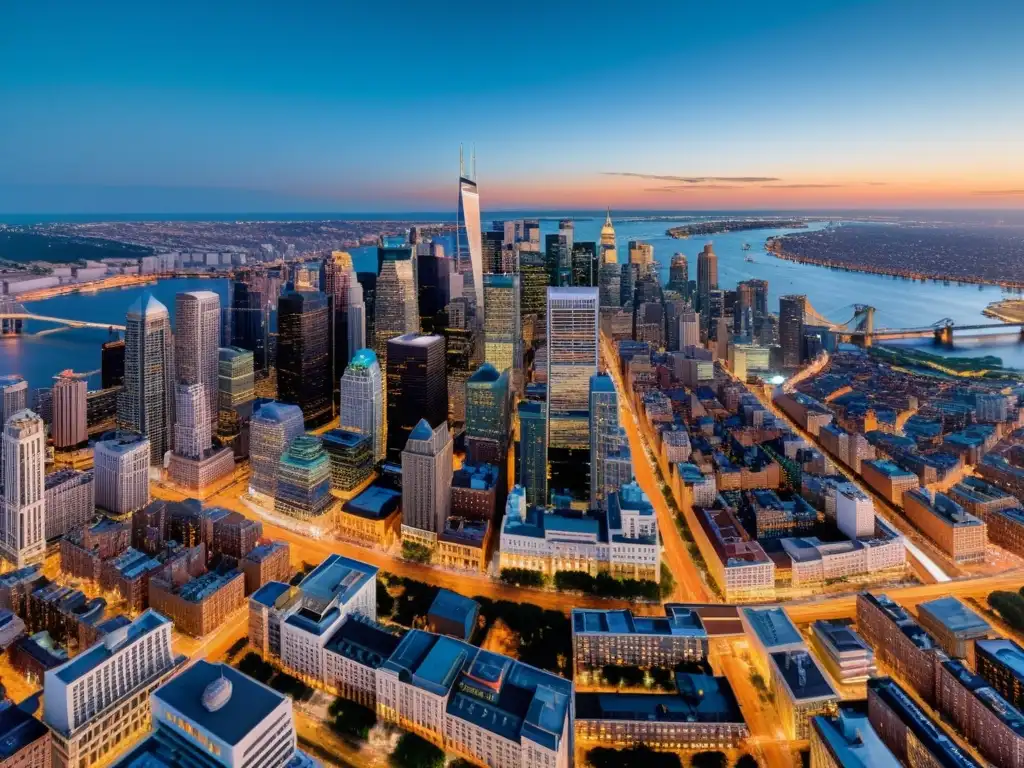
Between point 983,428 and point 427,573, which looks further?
point 983,428

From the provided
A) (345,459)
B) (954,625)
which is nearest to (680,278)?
(345,459)

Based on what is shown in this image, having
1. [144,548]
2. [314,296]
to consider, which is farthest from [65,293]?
[144,548]

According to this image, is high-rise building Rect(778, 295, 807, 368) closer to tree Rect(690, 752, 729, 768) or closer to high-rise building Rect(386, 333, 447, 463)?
high-rise building Rect(386, 333, 447, 463)

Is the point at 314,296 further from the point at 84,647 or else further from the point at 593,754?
the point at 593,754

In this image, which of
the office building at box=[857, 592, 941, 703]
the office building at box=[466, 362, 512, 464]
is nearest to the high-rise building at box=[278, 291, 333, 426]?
the office building at box=[466, 362, 512, 464]

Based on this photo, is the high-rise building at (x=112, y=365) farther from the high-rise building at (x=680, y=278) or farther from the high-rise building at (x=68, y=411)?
the high-rise building at (x=680, y=278)

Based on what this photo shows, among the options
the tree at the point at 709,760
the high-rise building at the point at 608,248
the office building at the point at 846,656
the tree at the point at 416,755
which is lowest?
the tree at the point at 709,760

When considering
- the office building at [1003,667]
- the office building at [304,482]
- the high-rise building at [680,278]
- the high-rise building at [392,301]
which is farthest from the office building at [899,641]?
the high-rise building at [680,278]
